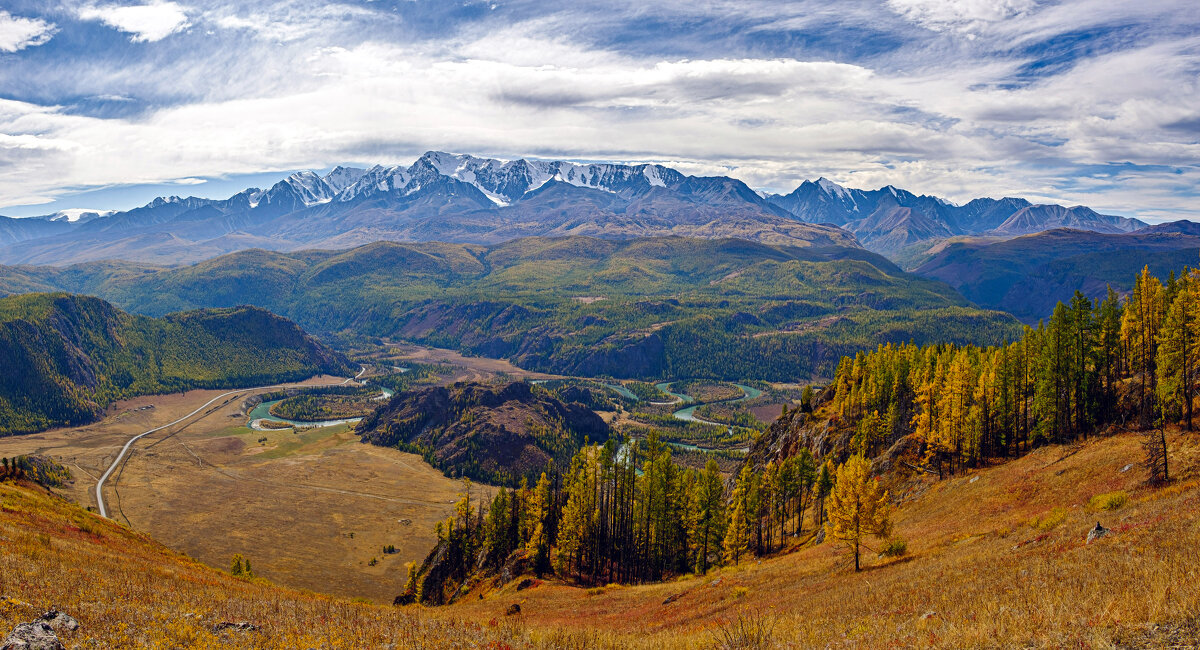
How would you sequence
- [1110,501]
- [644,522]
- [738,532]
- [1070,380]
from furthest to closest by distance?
1. [644,522]
2. [738,532]
3. [1070,380]
4. [1110,501]

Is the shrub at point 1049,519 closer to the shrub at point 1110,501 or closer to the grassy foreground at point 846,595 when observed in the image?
the grassy foreground at point 846,595

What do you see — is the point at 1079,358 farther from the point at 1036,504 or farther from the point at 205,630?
the point at 205,630

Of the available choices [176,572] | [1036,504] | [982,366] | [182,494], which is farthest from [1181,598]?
[182,494]

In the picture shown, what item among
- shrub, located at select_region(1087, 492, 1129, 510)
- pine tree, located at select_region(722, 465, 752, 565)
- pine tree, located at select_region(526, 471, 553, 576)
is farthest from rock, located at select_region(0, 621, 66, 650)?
pine tree, located at select_region(722, 465, 752, 565)

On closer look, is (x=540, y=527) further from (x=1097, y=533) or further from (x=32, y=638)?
(x=32, y=638)

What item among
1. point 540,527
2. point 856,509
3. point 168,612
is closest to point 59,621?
point 168,612

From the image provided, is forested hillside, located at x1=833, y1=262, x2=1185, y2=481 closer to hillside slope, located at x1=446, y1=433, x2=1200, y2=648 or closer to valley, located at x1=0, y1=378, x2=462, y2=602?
hillside slope, located at x1=446, y1=433, x2=1200, y2=648

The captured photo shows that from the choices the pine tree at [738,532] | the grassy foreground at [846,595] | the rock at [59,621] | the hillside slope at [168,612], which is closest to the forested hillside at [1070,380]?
the grassy foreground at [846,595]
